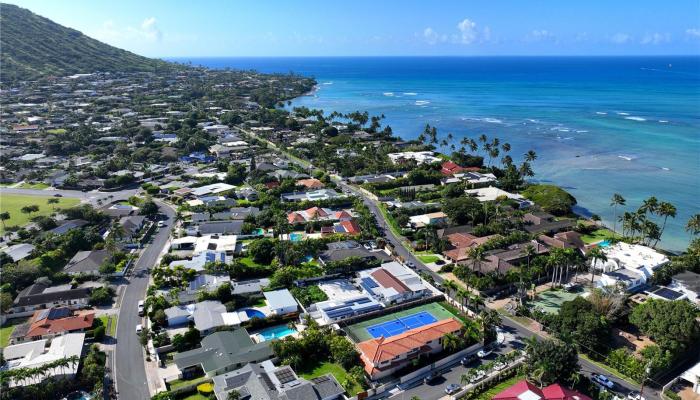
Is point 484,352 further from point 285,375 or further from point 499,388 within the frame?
point 285,375

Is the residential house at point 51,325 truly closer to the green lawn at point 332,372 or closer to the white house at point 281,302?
the white house at point 281,302

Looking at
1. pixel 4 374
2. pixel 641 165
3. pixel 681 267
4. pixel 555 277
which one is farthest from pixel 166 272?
pixel 641 165

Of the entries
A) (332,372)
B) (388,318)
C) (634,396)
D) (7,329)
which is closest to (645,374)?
(634,396)

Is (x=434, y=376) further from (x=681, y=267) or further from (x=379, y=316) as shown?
(x=681, y=267)

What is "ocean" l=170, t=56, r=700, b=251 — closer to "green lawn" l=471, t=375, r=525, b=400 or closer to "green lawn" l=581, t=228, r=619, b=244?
"green lawn" l=581, t=228, r=619, b=244

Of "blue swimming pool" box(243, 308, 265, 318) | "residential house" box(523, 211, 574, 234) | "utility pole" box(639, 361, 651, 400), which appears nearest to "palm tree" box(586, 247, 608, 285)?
"residential house" box(523, 211, 574, 234)

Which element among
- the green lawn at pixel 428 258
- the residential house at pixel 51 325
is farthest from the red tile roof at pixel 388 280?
the residential house at pixel 51 325

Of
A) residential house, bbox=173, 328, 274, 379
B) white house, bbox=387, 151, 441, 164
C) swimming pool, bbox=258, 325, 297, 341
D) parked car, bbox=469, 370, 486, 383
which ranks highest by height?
white house, bbox=387, 151, 441, 164
